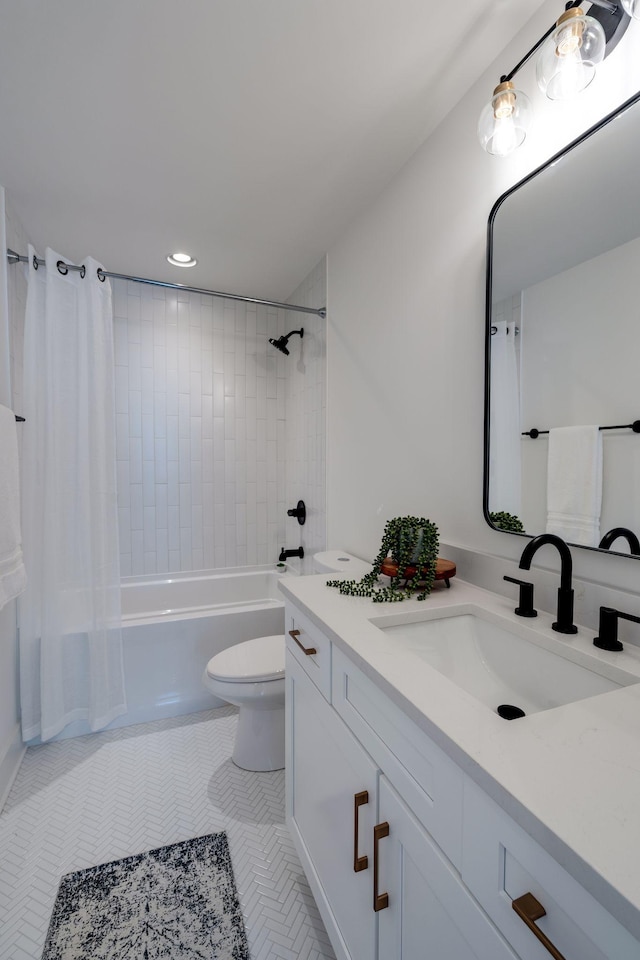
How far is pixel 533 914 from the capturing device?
0.46 metres

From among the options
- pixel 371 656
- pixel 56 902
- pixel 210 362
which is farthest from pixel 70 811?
pixel 210 362

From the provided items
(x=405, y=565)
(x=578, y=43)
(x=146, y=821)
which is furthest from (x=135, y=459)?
(x=578, y=43)

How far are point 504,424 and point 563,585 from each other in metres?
0.44

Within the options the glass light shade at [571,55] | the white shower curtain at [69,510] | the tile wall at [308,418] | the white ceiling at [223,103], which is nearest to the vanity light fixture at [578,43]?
the glass light shade at [571,55]

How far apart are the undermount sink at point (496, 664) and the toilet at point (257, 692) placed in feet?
2.07

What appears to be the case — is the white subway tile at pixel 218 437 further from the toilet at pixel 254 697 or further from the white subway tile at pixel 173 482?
the toilet at pixel 254 697

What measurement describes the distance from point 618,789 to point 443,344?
1.19 m

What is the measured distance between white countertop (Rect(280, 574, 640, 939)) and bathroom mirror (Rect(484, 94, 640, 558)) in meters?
0.35

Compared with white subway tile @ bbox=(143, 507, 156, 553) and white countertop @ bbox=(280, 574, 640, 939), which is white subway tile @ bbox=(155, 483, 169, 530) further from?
white countertop @ bbox=(280, 574, 640, 939)

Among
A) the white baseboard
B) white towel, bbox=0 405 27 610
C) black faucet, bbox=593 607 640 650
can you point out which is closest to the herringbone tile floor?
the white baseboard

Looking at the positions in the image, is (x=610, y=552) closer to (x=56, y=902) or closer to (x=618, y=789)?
(x=618, y=789)

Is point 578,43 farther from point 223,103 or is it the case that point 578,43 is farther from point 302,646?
point 302,646

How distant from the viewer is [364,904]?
2.82ft

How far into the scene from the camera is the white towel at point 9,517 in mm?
1372
